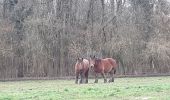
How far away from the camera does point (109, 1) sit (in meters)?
51.8

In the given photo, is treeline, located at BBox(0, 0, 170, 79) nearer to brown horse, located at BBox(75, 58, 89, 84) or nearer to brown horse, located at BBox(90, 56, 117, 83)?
brown horse, located at BBox(90, 56, 117, 83)

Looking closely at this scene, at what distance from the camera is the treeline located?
4425 cm

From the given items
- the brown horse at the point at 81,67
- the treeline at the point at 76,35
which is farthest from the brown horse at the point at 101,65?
the treeline at the point at 76,35

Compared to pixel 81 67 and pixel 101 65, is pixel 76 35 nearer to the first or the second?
pixel 101 65

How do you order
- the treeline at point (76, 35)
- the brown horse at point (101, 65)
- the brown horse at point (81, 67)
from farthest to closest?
the treeline at point (76, 35) < the brown horse at point (81, 67) < the brown horse at point (101, 65)

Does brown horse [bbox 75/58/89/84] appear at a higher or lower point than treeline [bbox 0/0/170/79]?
lower

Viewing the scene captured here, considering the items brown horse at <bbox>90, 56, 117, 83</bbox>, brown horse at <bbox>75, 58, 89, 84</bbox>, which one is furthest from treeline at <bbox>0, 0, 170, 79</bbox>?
brown horse at <bbox>75, 58, 89, 84</bbox>

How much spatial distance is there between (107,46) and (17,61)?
9.31 meters

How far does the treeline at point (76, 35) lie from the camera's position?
44250mm

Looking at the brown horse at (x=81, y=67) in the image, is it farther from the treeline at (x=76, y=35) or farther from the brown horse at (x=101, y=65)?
the treeline at (x=76, y=35)

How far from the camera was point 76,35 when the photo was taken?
46875 millimetres

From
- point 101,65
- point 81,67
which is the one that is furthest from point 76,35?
point 81,67

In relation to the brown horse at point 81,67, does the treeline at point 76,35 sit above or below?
above

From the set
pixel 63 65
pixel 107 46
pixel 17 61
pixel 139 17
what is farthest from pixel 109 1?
pixel 17 61
